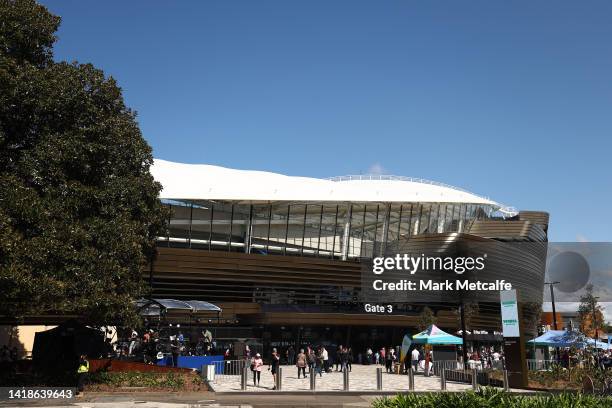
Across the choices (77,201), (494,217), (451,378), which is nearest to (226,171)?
(494,217)

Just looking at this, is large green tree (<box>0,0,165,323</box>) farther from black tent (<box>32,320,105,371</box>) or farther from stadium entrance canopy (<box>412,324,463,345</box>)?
stadium entrance canopy (<box>412,324,463,345</box>)

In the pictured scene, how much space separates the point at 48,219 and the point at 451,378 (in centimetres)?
1999

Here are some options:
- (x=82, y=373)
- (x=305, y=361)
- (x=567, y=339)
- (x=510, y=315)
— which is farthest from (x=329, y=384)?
(x=567, y=339)

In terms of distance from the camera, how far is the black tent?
24.1 meters

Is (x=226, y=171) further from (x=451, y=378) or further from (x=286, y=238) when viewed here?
(x=451, y=378)

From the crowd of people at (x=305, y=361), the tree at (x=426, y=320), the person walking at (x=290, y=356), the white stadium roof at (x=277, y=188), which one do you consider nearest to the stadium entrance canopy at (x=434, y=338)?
the crowd of people at (x=305, y=361)

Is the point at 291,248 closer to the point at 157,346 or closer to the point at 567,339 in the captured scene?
the point at 157,346

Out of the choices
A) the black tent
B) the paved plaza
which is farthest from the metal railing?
the black tent

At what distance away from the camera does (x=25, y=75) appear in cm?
1856

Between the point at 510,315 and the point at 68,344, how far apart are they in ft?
61.1

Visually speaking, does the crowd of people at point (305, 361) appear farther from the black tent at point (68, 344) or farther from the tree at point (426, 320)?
the black tent at point (68, 344)

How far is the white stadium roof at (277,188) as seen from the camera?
46.2m

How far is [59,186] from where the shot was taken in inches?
741

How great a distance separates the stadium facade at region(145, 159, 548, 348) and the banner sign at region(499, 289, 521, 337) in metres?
19.6
